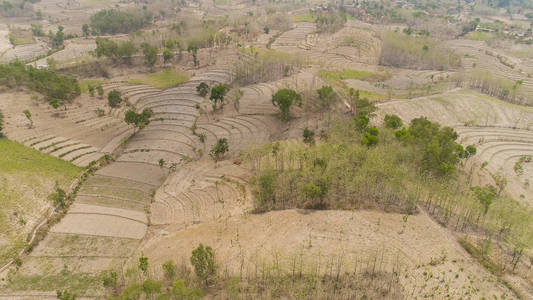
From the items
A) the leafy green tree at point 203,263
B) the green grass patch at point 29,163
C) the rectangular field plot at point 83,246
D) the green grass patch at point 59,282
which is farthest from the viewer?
the green grass patch at point 29,163

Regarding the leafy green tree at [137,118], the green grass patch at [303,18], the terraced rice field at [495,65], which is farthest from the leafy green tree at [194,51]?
the terraced rice field at [495,65]

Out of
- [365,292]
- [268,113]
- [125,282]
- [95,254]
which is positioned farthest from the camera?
[268,113]

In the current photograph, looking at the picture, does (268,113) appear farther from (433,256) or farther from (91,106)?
(433,256)

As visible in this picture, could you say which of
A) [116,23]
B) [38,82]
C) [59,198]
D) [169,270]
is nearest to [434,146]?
[169,270]

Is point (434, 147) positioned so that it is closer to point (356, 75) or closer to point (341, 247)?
point (341, 247)

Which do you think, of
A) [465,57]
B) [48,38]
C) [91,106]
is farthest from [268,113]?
[48,38]

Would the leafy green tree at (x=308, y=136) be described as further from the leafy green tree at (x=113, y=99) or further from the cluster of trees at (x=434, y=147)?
the leafy green tree at (x=113, y=99)

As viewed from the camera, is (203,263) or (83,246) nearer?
(203,263)
